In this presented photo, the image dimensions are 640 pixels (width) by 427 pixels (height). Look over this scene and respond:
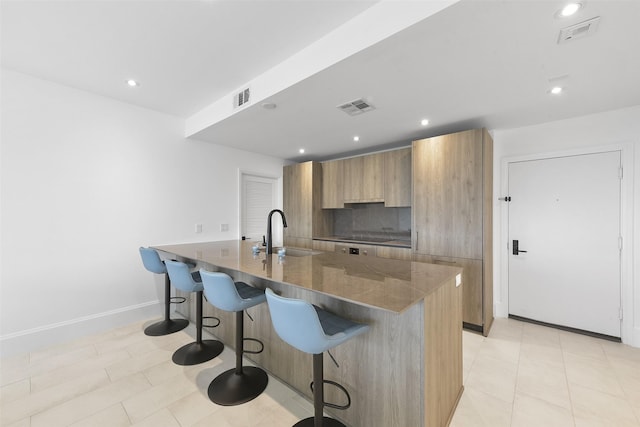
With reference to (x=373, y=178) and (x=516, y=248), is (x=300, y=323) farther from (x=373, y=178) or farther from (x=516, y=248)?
(x=516, y=248)

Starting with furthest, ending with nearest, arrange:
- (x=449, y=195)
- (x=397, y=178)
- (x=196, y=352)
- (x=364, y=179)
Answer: (x=364, y=179) < (x=397, y=178) < (x=449, y=195) < (x=196, y=352)

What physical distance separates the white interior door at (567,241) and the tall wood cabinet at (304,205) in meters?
2.90

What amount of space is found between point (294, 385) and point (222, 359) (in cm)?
82

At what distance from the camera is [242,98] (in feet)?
8.55

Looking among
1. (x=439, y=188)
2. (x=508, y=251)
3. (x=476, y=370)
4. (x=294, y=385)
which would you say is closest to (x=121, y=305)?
(x=294, y=385)

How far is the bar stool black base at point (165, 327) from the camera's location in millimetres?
2756

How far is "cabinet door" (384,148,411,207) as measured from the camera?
12.0ft

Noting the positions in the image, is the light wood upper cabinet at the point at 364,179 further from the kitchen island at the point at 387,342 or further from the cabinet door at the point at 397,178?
the kitchen island at the point at 387,342

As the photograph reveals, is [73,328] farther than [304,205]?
No

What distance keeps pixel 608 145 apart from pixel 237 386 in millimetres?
4324

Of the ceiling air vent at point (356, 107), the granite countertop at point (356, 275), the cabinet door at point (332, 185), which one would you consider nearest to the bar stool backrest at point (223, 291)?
the granite countertop at point (356, 275)

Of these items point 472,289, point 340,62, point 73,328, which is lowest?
point 73,328

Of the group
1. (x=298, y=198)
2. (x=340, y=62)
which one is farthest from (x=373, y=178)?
(x=340, y=62)

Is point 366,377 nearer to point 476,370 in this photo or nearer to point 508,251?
point 476,370
